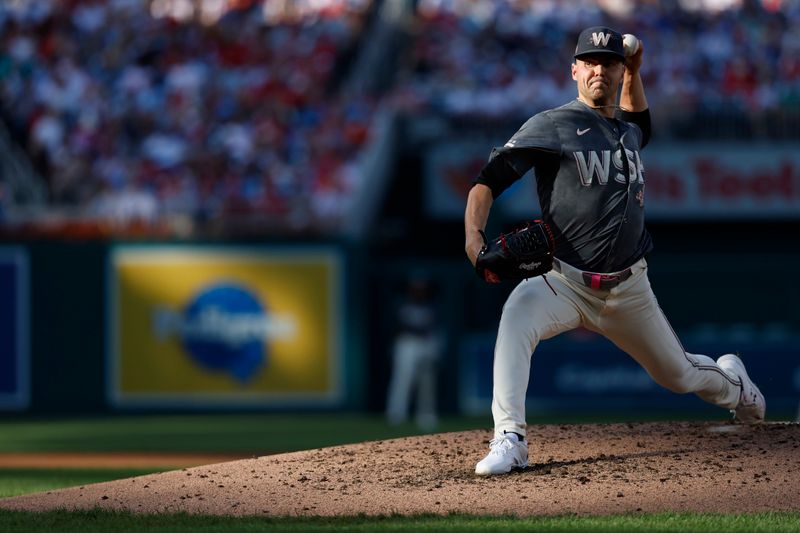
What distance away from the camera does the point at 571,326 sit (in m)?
6.30

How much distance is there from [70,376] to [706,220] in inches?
335

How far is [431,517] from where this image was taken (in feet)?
18.1

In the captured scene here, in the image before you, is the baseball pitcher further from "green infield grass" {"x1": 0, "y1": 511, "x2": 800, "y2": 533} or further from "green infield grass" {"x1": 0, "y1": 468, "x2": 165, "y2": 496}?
"green infield grass" {"x1": 0, "y1": 468, "x2": 165, "y2": 496}

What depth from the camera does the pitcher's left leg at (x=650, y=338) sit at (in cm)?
622

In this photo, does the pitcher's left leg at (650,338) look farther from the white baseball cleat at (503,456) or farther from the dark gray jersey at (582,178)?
the white baseball cleat at (503,456)

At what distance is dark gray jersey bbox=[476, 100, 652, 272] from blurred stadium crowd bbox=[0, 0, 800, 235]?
1055cm

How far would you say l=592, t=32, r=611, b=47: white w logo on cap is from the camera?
19.9 ft

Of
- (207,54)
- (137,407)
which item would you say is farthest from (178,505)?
(207,54)

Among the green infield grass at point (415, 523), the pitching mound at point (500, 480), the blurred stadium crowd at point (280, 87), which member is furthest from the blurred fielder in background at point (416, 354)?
the green infield grass at point (415, 523)

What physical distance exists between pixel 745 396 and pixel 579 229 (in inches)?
57.5

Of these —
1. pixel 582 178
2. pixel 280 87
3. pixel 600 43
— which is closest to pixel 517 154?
pixel 582 178

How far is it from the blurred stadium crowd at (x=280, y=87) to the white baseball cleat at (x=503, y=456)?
34.9ft

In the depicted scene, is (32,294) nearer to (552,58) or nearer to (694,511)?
(552,58)

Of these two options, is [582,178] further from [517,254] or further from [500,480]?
[500,480]
